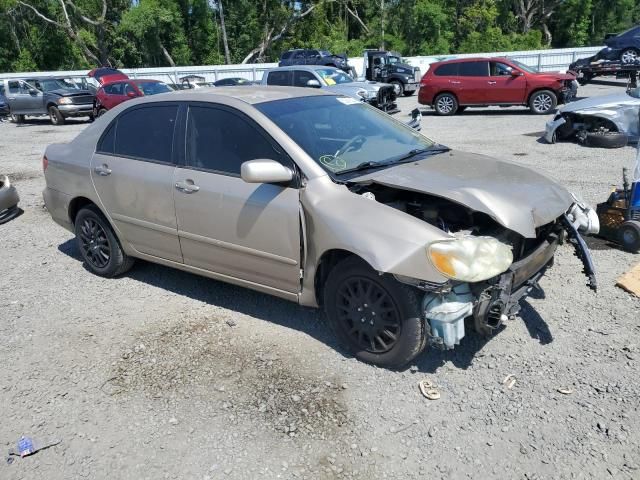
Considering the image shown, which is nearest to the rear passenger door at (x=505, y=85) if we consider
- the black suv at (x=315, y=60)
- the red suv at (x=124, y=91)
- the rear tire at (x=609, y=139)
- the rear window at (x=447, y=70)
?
the rear window at (x=447, y=70)

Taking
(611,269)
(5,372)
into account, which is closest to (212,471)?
(5,372)

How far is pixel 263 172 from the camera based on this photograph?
3504mm

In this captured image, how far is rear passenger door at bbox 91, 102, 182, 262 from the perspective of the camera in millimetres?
4414

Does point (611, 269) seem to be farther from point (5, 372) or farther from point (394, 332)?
point (5, 372)

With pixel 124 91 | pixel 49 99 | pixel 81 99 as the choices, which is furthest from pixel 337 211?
pixel 49 99

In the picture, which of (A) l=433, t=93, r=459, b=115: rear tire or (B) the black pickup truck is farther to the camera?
(B) the black pickup truck

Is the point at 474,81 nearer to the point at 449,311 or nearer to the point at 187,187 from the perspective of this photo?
the point at 187,187

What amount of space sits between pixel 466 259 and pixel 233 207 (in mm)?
1688

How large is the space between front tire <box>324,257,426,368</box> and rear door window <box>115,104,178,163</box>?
180cm

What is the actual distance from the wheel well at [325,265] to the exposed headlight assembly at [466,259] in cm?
62

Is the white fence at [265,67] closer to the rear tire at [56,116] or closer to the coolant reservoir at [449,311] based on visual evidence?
the rear tire at [56,116]

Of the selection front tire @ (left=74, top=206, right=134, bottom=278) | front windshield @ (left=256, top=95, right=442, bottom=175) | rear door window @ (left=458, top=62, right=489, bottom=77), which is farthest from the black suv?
front windshield @ (left=256, top=95, right=442, bottom=175)

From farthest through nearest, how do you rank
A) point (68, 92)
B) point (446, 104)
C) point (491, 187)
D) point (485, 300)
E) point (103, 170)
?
1. point (68, 92)
2. point (446, 104)
3. point (103, 170)
4. point (491, 187)
5. point (485, 300)

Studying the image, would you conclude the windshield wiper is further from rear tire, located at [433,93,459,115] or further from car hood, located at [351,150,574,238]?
rear tire, located at [433,93,459,115]
